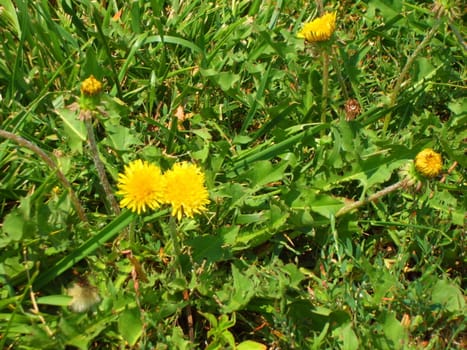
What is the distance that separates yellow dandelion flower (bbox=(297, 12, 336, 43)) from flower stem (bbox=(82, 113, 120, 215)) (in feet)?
3.24

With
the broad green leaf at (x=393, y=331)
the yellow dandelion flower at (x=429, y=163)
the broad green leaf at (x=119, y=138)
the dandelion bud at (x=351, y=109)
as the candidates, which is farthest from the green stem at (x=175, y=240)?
the dandelion bud at (x=351, y=109)

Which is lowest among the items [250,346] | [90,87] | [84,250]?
[250,346]

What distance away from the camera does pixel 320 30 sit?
2494 millimetres

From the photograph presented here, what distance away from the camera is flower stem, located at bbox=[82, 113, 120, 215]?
6.55 feet

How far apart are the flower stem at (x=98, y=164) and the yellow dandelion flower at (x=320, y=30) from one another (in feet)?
3.24

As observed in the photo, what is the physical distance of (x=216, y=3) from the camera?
3.14 m

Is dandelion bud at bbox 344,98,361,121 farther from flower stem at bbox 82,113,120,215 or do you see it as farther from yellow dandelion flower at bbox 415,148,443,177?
flower stem at bbox 82,113,120,215

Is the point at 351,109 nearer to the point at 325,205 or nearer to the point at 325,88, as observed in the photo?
the point at 325,88

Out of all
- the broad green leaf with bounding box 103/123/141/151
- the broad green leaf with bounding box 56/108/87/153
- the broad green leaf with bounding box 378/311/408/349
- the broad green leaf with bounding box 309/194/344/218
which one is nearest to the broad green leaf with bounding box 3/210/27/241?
the broad green leaf with bounding box 56/108/87/153

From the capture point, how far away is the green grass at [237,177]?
6.89 feet

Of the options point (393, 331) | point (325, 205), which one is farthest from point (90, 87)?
point (393, 331)

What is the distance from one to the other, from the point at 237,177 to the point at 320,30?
700 mm

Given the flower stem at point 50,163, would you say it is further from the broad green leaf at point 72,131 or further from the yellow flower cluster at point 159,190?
the yellow flower cluster at point 159,190

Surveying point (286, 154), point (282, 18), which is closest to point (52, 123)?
point (286, 154)
